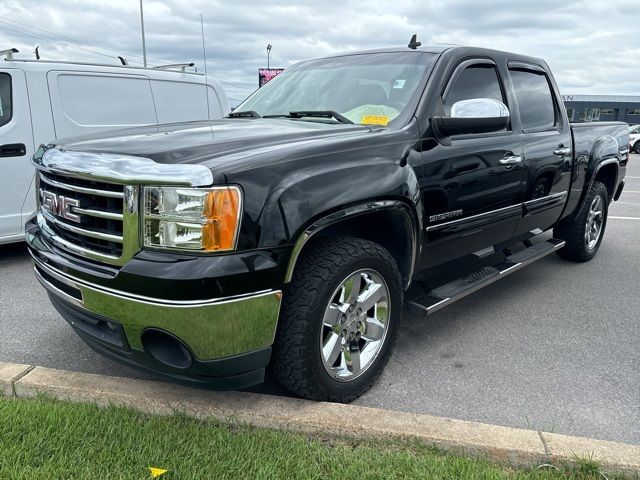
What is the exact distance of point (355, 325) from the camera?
9.41 feet

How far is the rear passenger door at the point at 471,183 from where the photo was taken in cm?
322

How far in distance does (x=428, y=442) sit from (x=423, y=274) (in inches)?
48.2

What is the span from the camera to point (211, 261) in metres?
2.21

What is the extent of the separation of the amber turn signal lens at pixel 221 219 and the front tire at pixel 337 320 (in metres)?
0.40

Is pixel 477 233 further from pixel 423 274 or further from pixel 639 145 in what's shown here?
pixel 639 145

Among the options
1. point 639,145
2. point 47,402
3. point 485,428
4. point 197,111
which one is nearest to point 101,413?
point 47,402

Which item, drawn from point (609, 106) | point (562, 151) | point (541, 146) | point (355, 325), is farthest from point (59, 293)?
point (609, 106)

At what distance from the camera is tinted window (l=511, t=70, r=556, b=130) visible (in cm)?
430

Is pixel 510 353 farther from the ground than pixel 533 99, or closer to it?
closer to it

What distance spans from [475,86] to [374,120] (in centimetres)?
97

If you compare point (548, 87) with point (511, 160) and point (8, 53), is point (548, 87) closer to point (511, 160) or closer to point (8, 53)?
point (511, 160)

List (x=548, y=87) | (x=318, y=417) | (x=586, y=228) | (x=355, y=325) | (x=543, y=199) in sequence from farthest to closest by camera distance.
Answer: (x=586, y=228), (x=548, y=87), (x=543, y=199), (x=355, y=325), (x=318, y=417)

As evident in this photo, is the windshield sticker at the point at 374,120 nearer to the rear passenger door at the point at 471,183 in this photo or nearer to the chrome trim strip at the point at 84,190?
the rear passenger door at the point at 471,183

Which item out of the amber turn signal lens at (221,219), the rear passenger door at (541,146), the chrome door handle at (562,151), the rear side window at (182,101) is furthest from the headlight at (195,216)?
the rear side window at (182,101)
